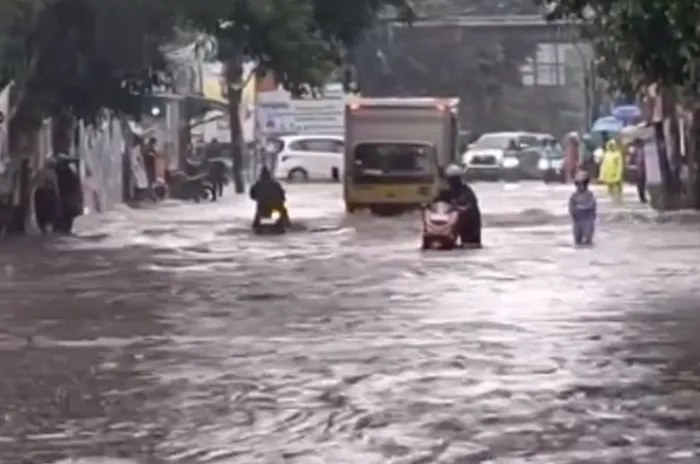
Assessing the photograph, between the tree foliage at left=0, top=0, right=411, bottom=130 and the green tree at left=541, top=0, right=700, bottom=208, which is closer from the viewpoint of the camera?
the green tree at left=541, top=0, right=700, bottom=208

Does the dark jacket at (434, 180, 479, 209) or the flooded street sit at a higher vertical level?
the dark jacket at (434, 180, 479, 209)

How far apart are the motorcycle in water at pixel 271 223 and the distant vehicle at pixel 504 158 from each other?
32.6 meters

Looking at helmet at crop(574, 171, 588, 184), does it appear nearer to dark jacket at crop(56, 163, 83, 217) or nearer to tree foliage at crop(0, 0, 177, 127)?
tree foliage at crop(0, 0, 177, 127)

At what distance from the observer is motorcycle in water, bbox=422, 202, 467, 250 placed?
1166 inches

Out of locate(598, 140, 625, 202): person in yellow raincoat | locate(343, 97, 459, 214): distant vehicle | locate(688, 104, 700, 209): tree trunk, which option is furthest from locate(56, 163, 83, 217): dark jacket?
locate(598, 140, 625, 202): person in yellow raincoat

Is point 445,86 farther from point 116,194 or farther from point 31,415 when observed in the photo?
point 31,415

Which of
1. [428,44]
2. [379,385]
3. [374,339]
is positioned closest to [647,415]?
[379,385]

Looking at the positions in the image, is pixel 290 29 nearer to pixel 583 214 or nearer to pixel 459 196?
pixel 459 196

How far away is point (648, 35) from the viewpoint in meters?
18.9

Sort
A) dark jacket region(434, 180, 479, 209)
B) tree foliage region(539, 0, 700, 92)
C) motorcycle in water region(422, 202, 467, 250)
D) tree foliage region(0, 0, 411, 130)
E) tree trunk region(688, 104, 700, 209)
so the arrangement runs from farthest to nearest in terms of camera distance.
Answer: tree trunk region(688, 104, 700, 209)
tree foliage region(0, 0, 411, 130)
dark jacket region(434, 180, 479, 209)
motorcycle in water region(422, 202, 467, 250)
tree foliage region(539, 0, 700, 92)

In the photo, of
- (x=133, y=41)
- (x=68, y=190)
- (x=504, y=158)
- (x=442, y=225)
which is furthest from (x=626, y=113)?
(x=442, y=225)

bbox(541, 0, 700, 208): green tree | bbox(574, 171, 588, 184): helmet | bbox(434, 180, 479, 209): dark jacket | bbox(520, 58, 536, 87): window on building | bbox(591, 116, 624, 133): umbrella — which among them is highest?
bbox(520, 58, 536, 87): window on building

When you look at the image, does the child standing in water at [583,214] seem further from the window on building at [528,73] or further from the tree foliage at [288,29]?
the window on building at [528,73]

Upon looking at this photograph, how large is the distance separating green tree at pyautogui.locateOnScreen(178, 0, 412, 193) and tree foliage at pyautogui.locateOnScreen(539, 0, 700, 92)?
1134cm
